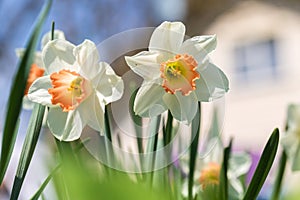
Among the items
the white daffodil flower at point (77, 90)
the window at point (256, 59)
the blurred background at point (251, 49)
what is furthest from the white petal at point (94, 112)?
the window at point (256, 59)

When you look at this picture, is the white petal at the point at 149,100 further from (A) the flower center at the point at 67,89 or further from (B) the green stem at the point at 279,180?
(B) the green stem at the point at 279,180

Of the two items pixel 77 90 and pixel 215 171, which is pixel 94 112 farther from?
pixel 215 171

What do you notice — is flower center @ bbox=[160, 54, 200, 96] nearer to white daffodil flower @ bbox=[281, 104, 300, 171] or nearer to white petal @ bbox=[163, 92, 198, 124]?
white petal @ bbox=[163, 92, 198, 124]

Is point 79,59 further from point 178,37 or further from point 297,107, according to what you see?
point 297,107

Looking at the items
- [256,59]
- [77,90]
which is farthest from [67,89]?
[256,59]

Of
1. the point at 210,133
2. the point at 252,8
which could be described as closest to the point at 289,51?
the point at 252,8

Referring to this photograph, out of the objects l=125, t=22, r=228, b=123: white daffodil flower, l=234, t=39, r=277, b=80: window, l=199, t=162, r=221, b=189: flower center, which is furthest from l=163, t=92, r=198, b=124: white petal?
l=234, t=39, r=277, b=80: window
